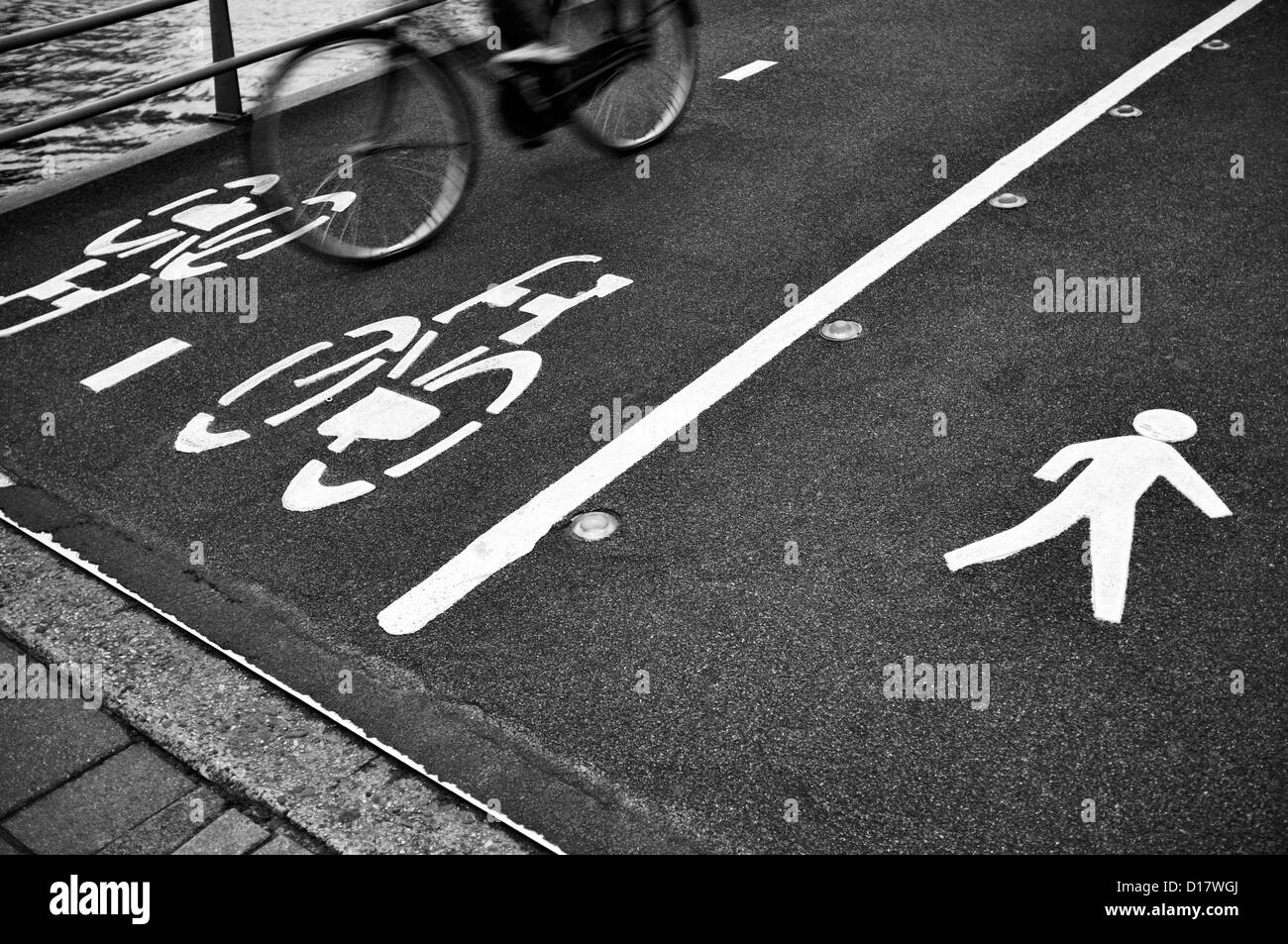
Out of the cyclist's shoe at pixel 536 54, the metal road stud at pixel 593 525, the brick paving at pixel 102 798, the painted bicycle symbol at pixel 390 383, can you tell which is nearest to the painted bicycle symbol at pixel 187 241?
the painted bicycle symbol at pixel 390 383

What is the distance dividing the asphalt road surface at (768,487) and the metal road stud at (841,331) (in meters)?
0.06

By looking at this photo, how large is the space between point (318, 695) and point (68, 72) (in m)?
7.34

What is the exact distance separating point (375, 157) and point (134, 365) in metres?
1.69

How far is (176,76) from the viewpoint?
6.74m

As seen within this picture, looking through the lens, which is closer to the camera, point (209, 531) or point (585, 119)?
point (209, 531)

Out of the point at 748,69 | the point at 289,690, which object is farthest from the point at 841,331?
the point at 748,69

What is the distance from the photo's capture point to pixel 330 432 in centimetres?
459

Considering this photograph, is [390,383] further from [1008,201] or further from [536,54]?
[1008,201]

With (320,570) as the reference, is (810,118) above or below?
above

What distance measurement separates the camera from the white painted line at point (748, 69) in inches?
318

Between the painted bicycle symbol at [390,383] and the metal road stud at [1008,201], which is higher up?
the metal road stud at [1008,201]

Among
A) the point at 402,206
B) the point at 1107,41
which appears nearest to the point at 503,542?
the point at 402,206

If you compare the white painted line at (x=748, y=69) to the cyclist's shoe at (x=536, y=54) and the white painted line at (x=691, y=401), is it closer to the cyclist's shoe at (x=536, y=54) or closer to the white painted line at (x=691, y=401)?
the white painted line at (x=691, y=401)
